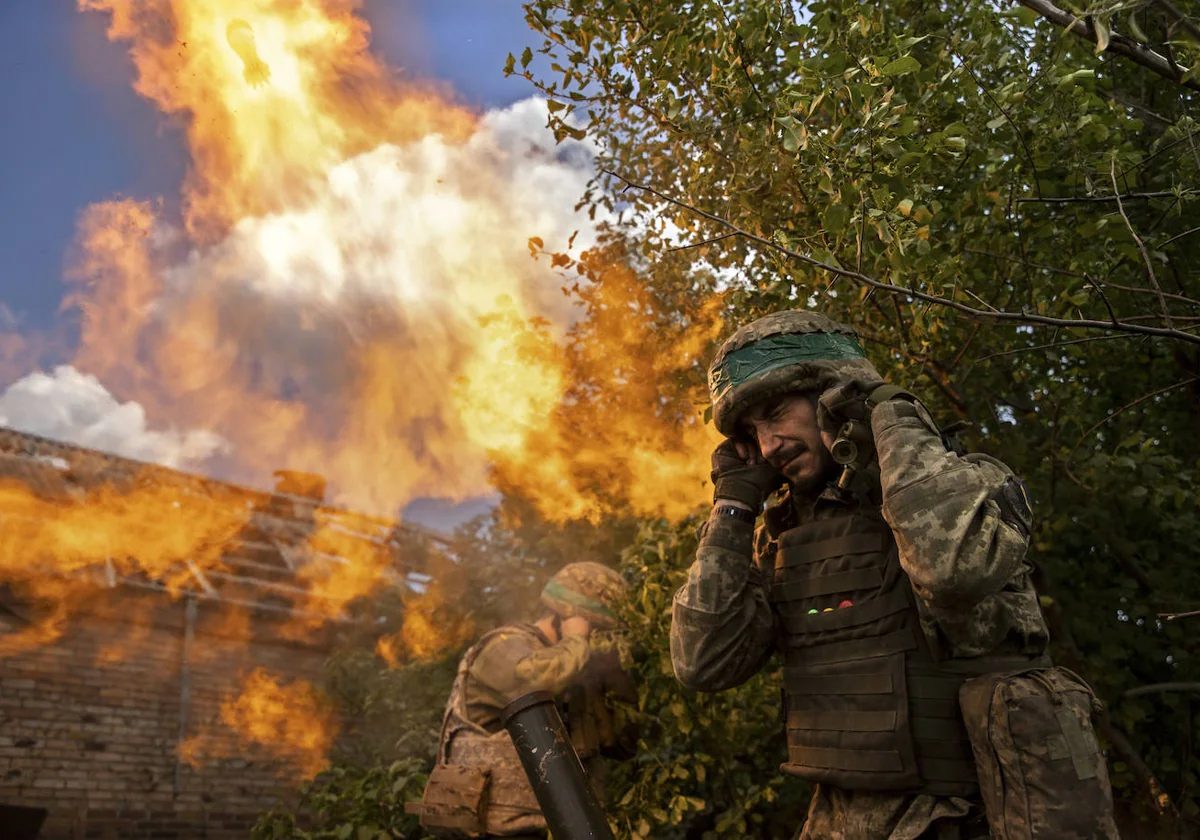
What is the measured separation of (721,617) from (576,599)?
252cm

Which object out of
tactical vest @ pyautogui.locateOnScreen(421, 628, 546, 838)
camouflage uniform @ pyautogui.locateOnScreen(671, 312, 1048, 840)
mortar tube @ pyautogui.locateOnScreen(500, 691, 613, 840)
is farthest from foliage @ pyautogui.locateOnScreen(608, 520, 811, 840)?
camouflage uniform @ pyautogui.locateOnScreen(671, 312, 1048, 840)

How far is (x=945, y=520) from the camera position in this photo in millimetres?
2277

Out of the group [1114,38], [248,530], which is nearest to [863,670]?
[1114,38]

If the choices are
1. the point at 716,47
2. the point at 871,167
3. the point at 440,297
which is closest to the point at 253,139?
the point at 440,297

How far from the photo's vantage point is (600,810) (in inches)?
153

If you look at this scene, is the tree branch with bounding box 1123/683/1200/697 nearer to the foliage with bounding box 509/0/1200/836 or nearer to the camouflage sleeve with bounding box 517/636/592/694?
the foliage with bounding box 509/0/1200/836

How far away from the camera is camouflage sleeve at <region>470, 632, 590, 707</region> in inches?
189

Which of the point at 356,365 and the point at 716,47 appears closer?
the point at 716,47

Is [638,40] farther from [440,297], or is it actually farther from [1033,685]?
[440,297]

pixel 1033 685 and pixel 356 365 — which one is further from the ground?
pixel 356 365

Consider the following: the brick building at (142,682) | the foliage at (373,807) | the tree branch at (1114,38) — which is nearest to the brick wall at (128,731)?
the brick building at (142,682)

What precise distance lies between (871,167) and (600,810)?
3030mm

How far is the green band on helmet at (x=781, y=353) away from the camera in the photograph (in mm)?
2918

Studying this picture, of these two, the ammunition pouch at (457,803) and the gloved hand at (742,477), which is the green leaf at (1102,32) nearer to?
the gloved hand at (742,477)
